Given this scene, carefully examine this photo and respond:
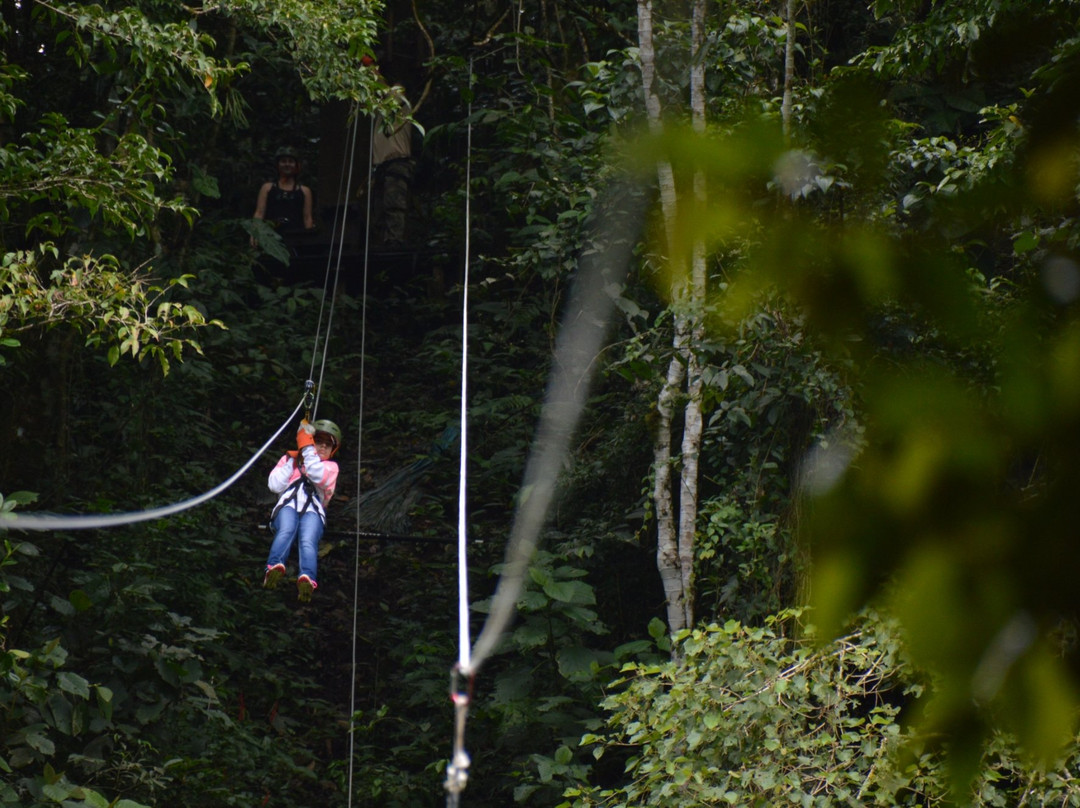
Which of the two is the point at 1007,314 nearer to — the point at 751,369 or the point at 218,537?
the point at 751,369

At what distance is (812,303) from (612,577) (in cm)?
519

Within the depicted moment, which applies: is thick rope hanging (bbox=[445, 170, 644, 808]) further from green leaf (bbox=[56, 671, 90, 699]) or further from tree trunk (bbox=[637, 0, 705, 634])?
green leaf (bbox=[56, 671, 90, 699])

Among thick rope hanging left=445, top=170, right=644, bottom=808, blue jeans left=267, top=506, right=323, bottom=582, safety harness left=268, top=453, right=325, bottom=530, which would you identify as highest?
thick rope hanging left=445, top=170, right=644, bottom=808

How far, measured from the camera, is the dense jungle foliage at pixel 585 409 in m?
Result: 0.67

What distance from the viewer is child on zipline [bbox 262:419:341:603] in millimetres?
4703

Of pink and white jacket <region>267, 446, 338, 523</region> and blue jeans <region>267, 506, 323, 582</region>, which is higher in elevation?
pink and white jacket <region>267, 446, 338, 523</region>

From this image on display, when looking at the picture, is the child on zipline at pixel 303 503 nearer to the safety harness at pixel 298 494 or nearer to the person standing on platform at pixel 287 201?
the safety harness at pixel 298 494

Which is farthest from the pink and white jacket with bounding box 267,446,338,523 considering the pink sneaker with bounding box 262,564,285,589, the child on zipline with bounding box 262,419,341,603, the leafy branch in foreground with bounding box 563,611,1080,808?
the leafy branch in foreground with bounding box 563,611,1080,808

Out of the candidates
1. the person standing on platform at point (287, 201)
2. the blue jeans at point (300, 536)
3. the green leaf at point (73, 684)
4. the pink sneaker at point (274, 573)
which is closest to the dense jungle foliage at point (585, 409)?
the green leaf at point (73, 684)

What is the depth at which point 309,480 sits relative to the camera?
4.77m

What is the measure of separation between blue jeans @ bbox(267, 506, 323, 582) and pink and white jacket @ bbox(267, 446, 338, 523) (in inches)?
1.2

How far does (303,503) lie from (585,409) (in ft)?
6.59

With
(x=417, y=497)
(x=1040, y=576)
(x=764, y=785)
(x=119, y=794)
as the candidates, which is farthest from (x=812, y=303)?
(x=417, y=497)

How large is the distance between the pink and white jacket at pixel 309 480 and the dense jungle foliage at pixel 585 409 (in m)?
0.65
